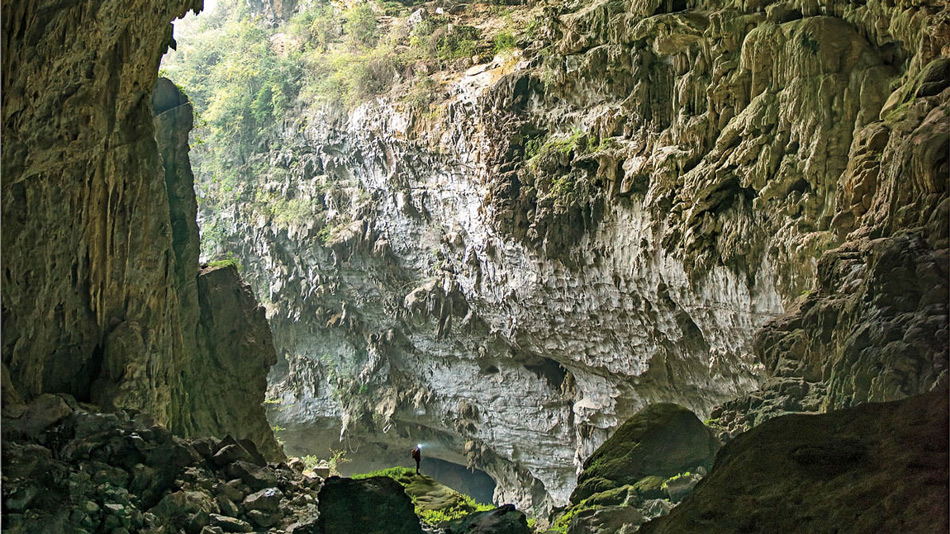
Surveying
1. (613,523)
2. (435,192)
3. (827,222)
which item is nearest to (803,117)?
(827,222)

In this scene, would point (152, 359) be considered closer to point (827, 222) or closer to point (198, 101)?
point (827, 222)

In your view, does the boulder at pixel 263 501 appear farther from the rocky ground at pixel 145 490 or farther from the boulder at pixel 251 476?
the boulder at pixel 251 476

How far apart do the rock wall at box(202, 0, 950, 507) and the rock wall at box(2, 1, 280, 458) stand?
888cm

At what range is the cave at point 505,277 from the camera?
7.68 metres

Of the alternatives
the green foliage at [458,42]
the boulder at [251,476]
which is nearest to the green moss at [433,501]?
the boulder at [251,476]

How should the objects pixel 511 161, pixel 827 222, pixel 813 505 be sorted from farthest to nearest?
→ 1. pixel 511 161
2. pixel 827 222
3. pixel 813 505

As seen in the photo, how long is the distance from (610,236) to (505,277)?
4638mm

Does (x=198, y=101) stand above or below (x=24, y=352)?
above

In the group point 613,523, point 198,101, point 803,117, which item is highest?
point 198,101

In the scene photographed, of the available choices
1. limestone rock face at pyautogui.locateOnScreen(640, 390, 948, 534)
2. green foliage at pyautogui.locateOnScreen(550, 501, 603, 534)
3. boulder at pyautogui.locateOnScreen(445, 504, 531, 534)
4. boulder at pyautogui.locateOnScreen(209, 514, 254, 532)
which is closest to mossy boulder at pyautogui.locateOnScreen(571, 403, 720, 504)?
green foliage at pyautogui.locateOnScreen(550, 501, 603, 534)

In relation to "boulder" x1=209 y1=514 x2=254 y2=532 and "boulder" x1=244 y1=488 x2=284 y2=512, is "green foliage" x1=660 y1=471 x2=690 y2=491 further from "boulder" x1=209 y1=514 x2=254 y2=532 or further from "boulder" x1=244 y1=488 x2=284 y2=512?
"boulder" x1=209 y1=514 x2=254 y2=532

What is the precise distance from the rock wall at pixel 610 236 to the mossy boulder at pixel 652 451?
936 mm

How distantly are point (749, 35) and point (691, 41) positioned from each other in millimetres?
1922

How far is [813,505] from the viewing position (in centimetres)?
388
